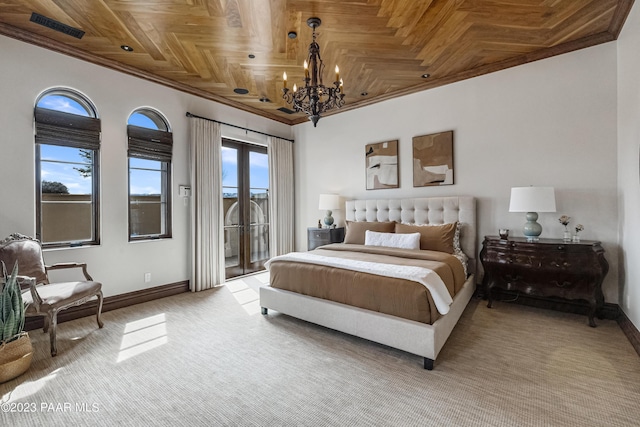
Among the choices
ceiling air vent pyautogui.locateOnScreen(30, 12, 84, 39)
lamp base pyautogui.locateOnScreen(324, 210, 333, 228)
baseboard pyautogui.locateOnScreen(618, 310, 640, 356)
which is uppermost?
ceiling air vent pyautogui.locateOnScreen(30, 12, 84, 39)

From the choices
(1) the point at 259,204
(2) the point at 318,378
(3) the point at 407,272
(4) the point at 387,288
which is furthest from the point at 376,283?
(1) the point at 259,204

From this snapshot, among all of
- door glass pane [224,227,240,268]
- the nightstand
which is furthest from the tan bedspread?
door glass pane [224,227,240,268]

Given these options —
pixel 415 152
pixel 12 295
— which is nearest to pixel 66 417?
pixel 12 295

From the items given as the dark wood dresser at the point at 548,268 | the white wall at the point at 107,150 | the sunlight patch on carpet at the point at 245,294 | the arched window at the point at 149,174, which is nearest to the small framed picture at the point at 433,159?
the dark wood dresser at the point at 548,268

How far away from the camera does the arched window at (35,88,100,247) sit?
322 centimetres

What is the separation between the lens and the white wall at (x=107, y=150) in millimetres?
2998

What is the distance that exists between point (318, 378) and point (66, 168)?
3766 millimetres

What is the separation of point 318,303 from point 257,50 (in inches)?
119

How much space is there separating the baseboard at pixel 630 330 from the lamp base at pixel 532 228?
107 centimetres

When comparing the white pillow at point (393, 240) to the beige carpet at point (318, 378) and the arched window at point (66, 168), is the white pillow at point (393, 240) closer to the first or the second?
the beige carpet at point (318, 378)

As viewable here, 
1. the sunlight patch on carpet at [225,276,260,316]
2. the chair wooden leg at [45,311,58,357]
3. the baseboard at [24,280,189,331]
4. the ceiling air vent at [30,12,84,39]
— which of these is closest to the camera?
the chair wooden leg at [45,311,58,357]

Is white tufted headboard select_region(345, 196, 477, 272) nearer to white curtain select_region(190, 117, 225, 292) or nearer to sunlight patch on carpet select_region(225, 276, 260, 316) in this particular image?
sunlight patch on carpet select_region(225, 276, 260, 316)

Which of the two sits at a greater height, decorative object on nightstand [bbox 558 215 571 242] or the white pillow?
decorative object on nightstand [bbox 558 215 571 242]

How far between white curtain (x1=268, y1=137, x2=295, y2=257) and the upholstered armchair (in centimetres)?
317
